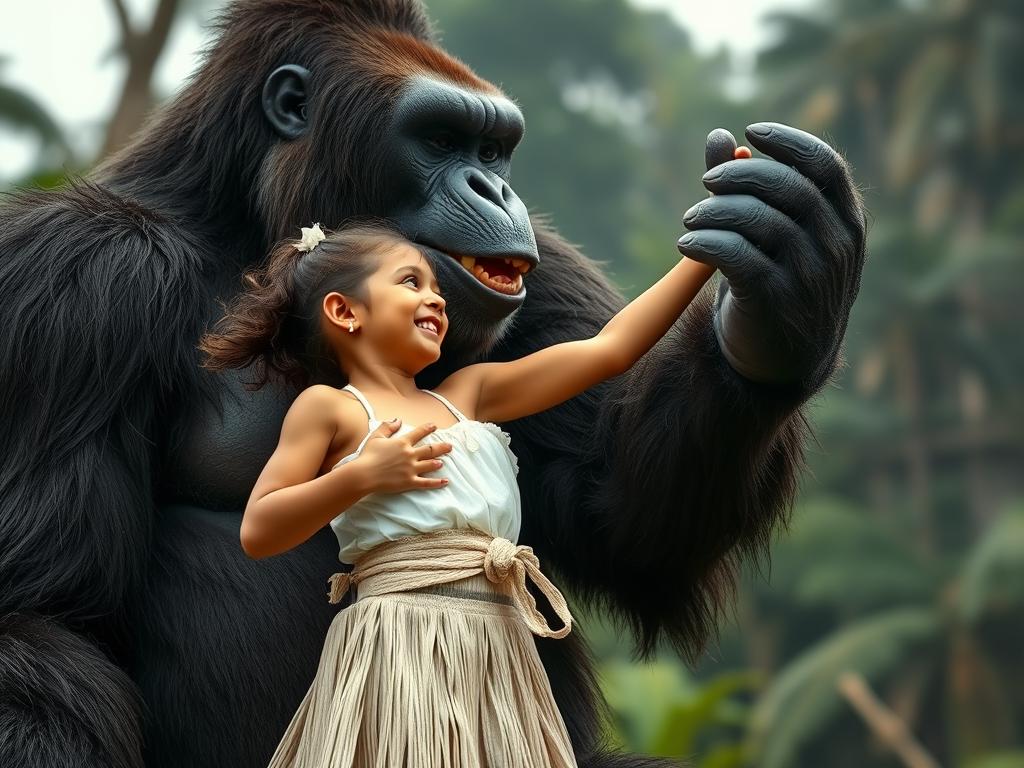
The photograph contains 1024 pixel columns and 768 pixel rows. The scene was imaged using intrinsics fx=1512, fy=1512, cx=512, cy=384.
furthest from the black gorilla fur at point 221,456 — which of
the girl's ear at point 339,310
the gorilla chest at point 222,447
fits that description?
the girl's ear at point 339,310

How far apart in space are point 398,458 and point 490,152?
3.82ft

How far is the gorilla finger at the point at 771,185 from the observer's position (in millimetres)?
2830

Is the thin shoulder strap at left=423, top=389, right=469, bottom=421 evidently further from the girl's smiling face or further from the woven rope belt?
the woven rope belt

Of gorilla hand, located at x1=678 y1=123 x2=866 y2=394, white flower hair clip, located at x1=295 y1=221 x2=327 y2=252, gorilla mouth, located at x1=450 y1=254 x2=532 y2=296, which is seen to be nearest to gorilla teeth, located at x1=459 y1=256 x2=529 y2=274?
gorilla mouth, located at x1=450 y1=254 x2=532 y2=296

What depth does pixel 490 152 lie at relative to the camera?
3.52m

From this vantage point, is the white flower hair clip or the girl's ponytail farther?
the white flower hair clip

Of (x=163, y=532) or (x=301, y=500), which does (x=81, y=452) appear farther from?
(x=301, y=500)

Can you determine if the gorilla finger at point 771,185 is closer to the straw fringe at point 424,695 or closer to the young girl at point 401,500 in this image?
the young girl at point 401,500

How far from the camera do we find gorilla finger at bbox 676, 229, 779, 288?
2797 mm

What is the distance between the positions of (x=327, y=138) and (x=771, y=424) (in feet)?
3.93

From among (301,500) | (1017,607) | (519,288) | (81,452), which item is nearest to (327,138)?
(519,288)

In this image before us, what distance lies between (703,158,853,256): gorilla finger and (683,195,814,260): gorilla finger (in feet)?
0.05

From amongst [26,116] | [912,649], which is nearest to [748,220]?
[26,116]

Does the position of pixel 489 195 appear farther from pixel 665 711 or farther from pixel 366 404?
pixel 665 711
